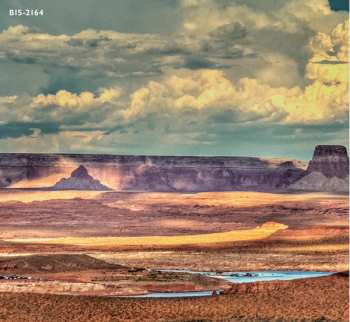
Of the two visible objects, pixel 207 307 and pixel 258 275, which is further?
pixel 258 275

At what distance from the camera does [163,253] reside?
8581cm

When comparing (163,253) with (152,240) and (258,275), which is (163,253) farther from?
(152,240)

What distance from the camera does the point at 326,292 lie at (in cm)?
5069

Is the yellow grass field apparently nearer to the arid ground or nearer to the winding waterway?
the arid ground

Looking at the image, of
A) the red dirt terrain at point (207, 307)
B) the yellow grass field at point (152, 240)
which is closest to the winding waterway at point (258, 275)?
the red dirt terrain at point (207, 307)

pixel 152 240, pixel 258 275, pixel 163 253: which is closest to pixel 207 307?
pixel 258 275

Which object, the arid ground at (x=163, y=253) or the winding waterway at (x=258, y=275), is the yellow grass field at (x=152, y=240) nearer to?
the arid ground at (x=163, y=253)

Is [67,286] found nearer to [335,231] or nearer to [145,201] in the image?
[335,231]

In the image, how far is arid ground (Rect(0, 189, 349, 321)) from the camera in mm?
48062

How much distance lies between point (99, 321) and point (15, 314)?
3.90 metres

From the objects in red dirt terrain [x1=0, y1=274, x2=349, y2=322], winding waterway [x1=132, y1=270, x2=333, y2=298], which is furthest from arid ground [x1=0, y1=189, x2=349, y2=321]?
winding waterway [x1=132, y1=270, x2=333, y2=298]

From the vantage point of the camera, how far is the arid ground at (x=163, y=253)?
48.1 m

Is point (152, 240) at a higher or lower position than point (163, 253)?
lower

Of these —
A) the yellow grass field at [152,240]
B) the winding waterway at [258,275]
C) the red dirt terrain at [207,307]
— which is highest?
the red dirt terrain at [207,307]
